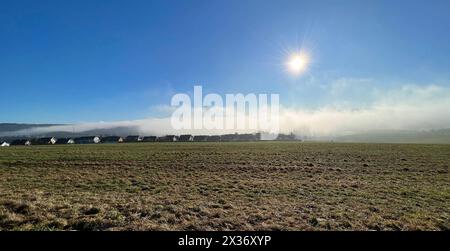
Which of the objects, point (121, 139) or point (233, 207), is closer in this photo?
point (233, 207)

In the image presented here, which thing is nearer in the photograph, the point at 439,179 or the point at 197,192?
the point at 197,192

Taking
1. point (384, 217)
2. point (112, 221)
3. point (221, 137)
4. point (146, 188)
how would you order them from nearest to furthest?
point (112, 221), point (384, 217), point (146, 188), point (221, 137)

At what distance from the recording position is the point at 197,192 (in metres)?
12.5

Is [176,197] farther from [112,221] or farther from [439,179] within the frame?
[439,179]

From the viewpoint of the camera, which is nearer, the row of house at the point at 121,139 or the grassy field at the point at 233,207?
the grassy field at the point at 233,207

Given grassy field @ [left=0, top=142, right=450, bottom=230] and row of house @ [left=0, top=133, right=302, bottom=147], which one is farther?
row of house @ [left=0, top=133, right=302, bottom=147]

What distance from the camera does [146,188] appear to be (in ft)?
44.9

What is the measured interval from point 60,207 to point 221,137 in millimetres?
182268
